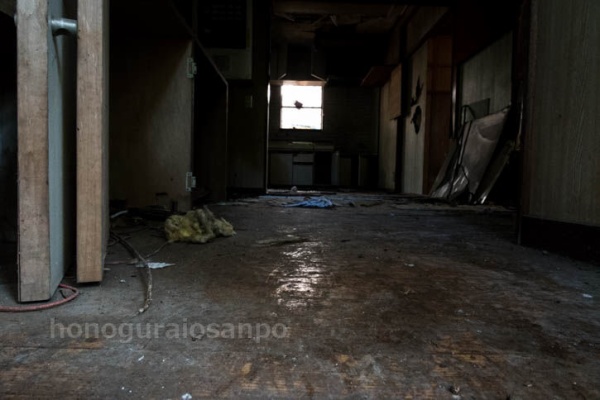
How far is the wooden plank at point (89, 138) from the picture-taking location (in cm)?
108

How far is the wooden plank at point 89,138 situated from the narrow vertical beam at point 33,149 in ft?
0.39

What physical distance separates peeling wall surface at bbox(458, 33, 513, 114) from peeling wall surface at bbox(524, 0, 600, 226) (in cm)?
309

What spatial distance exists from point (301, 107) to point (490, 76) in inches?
235

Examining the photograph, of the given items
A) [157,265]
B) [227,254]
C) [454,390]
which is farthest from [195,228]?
[454,390]

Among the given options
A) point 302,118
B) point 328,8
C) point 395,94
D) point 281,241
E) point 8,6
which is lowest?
point 281,241

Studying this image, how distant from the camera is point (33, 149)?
0.96m

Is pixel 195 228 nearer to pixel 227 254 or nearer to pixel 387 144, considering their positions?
pixel 227 254

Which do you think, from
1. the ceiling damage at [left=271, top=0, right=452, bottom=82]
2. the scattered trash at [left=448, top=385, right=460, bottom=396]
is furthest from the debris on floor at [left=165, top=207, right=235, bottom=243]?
the ceiling damage at [left=271, top=0, right=452, bottom=82]

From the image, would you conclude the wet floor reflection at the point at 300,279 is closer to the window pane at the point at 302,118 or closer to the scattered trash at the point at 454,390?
the scattered trash at the point at 454,390

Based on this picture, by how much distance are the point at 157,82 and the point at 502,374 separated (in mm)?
2413

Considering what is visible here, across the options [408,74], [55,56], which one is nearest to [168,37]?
[55,56]

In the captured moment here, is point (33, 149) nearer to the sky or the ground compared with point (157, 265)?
nearer to the sky

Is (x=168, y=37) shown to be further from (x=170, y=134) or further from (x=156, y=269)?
(x=156, y=269)

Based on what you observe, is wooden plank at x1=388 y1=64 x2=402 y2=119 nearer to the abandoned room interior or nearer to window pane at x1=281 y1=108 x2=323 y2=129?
window pane at x1=281 y1=108 x2=323 y2=129
